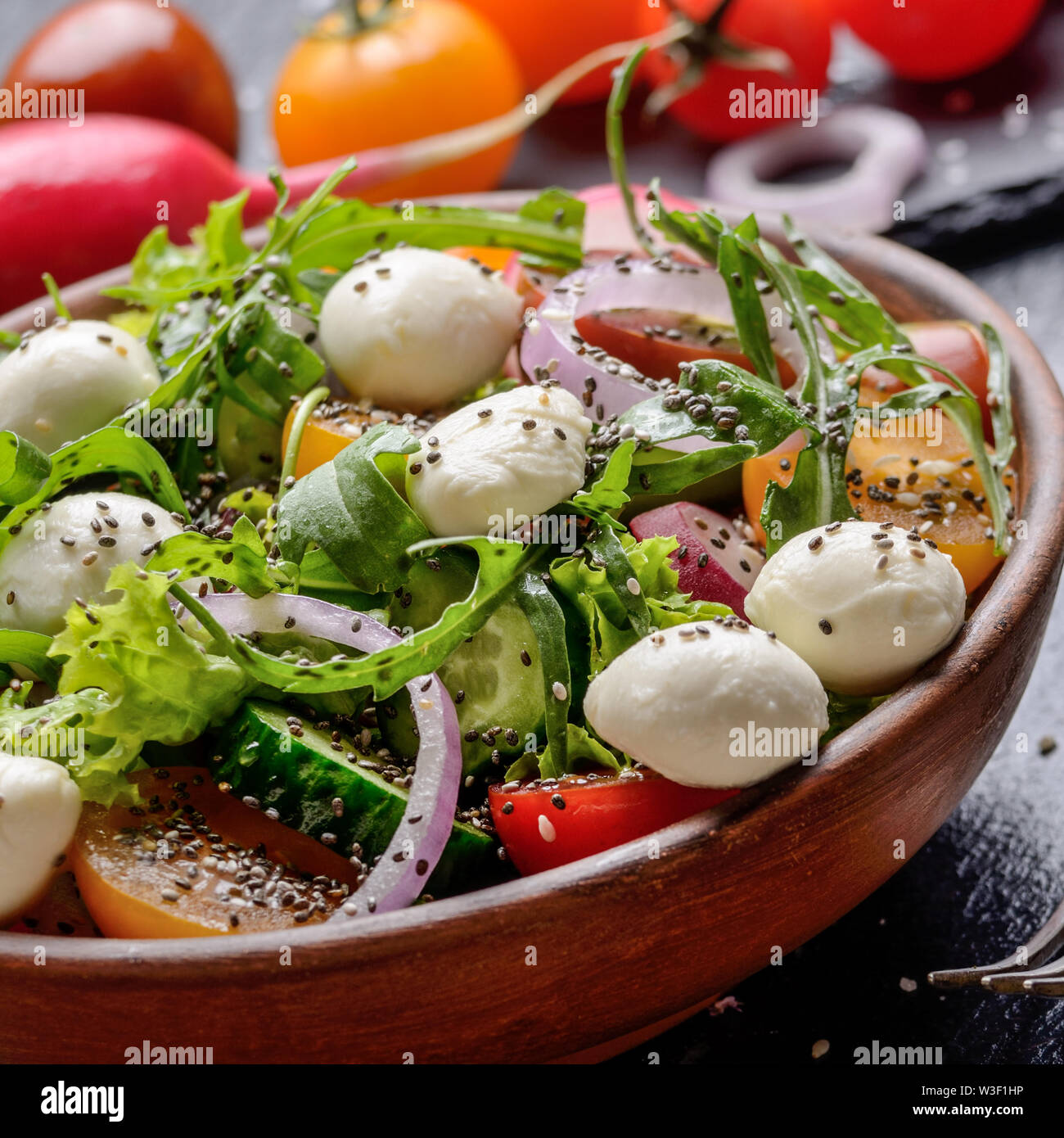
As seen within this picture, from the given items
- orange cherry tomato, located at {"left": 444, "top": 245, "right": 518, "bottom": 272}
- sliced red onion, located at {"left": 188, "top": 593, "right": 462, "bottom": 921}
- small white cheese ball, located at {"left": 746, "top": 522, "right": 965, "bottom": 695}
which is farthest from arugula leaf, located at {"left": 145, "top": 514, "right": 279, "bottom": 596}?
orange cherry tomato, located at {"left": 444, "top": 245, "right": 518, "bottom": 272}

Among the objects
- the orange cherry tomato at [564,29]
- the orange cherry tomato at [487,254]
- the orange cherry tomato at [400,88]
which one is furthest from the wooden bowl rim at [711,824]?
the orange cherry tomato at [564,29]

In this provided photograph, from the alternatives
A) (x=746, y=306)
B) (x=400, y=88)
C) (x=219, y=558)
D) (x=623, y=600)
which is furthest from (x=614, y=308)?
(x=400, y=88)

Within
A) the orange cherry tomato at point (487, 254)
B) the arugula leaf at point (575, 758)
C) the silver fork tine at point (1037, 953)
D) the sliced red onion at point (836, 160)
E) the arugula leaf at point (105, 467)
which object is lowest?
the silver fork tine at point (1037, 953)

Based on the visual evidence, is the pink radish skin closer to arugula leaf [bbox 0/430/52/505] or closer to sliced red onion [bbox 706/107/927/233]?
arugula leaf [bbox 0/430/52/505]

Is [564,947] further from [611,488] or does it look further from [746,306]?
[746,306]

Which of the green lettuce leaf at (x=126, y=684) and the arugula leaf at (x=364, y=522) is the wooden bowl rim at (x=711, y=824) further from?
the arugula leaf at (x=364, y=522)

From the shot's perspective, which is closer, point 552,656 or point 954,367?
point 552,656
